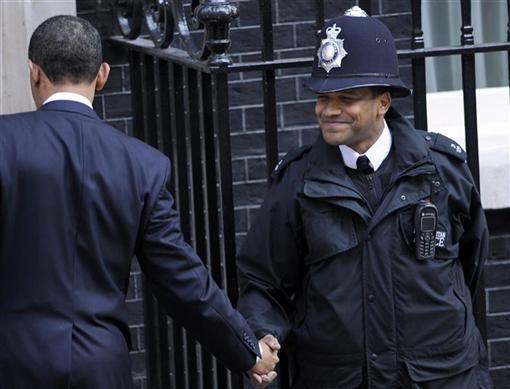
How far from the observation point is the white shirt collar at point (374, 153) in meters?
4.26

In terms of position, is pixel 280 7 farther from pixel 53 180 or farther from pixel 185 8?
pixel 53 180

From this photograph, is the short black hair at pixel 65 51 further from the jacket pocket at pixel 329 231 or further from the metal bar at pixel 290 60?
the jacket pocket at pixel 329 231

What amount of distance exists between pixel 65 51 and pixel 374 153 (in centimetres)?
90

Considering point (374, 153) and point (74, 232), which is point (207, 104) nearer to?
point (374, 153)

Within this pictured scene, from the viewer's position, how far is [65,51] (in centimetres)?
404

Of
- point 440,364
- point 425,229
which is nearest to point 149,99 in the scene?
point 425,229

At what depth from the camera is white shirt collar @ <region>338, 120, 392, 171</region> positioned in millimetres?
4262

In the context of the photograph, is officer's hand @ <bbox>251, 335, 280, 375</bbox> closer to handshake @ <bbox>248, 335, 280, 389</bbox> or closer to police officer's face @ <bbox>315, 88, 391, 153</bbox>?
handshake @ <bbox>248, 335, 280, 389</bbox>

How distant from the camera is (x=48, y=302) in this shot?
394 centimetres

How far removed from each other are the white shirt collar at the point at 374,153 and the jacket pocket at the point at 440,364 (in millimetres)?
541

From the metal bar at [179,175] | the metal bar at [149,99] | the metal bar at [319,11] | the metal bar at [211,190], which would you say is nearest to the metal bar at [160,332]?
the metal bar at [149,99]

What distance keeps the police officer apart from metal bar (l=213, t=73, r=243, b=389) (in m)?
0.15

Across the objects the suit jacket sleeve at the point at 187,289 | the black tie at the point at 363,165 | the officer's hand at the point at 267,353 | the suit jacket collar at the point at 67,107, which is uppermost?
the suit jacket collar at the point at 67,107

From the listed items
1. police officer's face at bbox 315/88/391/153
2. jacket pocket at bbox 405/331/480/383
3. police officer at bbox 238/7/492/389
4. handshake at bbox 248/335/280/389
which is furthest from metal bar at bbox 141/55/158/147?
jacket pocket at bbox 405/331/480/383
